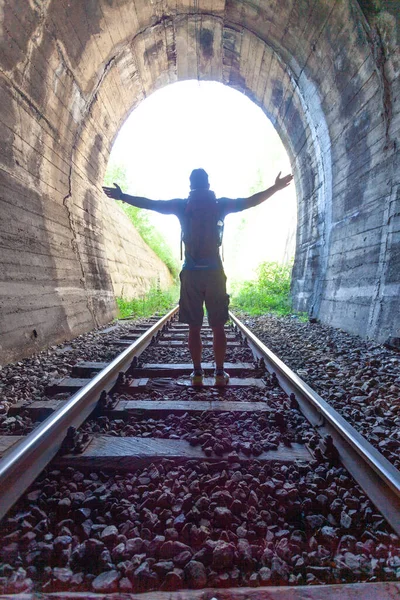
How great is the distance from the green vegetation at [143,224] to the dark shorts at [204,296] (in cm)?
1020

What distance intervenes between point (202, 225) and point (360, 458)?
81.9 inches

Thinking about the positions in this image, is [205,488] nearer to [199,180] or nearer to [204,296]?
[204,296]

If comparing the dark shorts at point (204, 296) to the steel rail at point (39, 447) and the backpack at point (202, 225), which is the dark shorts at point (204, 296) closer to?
the backpack at point (202, 225)

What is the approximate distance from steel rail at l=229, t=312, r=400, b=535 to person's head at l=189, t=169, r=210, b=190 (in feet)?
6.12

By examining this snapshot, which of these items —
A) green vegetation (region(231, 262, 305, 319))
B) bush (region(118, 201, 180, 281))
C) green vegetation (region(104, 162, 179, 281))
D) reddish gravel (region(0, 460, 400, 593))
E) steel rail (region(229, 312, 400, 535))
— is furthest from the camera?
bush (region(118, 201, 180, 281))

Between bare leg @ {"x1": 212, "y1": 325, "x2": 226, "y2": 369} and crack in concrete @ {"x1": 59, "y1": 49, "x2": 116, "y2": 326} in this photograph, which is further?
crack in concrete @ {"x1": 59, "y1": 49, "x2": 116, "y2": 326}

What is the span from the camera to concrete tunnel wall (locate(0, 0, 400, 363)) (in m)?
4.65

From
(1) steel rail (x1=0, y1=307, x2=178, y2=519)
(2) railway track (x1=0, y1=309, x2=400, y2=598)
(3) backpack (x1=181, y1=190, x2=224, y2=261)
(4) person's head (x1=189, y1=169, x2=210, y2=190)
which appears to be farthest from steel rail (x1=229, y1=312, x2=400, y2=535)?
(4) person's head (x1=189, y1=169, x2=210, y2=190)

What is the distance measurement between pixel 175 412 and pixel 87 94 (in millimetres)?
6551

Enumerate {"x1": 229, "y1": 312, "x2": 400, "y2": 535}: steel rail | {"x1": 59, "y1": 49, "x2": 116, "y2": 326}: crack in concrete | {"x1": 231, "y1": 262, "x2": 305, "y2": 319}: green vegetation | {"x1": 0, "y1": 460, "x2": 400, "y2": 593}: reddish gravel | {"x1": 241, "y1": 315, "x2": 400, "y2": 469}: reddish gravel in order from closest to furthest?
{"x1": 0, "y1": 460, "x2": 400, "y2": 593}: reddish gravel, {"x1": 229, "y1": 312, "x2": 400, "y2": 535}: steel rail, {"x1": 241, "y1": 315, "x2": 400, "y2": 469}: reddish gravel, {"x1": 59, "y1": 49, "x2": 116, "y2": 326}: crack in concrete, {"x1": 231, "y1": 262, "x2": 305, "y2": 319}: green vegetation

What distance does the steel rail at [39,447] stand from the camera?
151 cm

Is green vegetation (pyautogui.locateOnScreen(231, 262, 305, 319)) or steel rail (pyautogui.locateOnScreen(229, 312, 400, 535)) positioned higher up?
green vegetation (pyautogui.locateOnScreen(231, 262, 305, 319))

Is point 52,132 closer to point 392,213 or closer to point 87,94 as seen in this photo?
point 87,94

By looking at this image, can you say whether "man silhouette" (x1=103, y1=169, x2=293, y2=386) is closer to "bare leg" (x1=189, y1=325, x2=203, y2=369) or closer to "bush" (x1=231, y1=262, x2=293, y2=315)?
"bare leg" (x1=189, y1=325, x2=203, y2=369)
